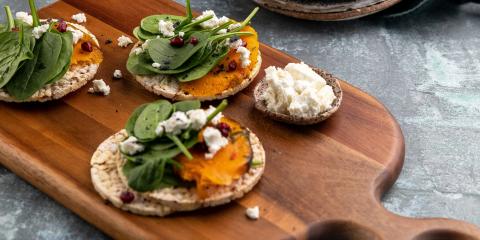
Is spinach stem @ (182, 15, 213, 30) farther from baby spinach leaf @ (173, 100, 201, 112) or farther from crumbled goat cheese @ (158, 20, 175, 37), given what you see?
baby spinach leaf @ (173, 100, 201, 112)

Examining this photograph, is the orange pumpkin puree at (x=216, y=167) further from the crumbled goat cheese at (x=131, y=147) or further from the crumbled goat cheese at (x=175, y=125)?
the crumbled goat cheese at (x=131, y=147)

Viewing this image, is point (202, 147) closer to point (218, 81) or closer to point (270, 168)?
point (270, 168)

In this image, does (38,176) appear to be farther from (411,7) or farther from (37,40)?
(411,7)

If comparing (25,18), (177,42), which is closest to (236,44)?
(177,42)

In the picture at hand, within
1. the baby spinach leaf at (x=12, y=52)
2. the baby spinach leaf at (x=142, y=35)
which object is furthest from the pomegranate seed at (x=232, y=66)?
the baby spinach leaf at (x=12, y=52)

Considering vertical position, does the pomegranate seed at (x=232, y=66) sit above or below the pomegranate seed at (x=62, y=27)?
above

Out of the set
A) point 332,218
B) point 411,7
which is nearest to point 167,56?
point 332,218

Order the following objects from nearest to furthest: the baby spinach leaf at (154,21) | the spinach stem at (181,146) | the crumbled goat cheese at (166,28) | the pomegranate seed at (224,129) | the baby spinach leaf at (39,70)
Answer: the spinach stem at (181,146) < the pomegranate seed at (224,129) < the baby spinach leaf at (39,70) < the crumbled goat cheese at (166,28) < the baby spinach leaf at (154,21)

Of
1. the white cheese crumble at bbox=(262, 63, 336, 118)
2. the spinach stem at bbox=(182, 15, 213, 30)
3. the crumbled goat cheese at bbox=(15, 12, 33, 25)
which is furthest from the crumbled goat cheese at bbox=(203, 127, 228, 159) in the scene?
the crumbled goat cheese at bbox=(15, 12, 33, 25)
